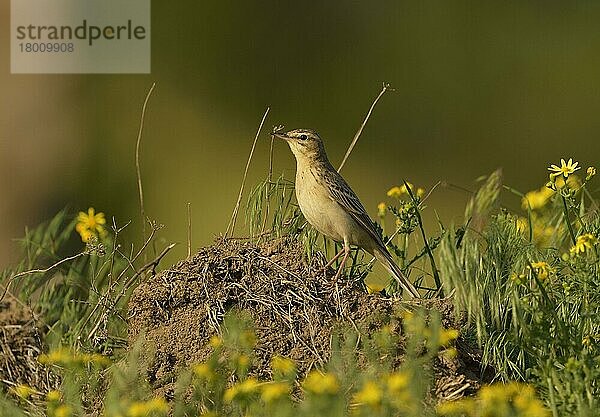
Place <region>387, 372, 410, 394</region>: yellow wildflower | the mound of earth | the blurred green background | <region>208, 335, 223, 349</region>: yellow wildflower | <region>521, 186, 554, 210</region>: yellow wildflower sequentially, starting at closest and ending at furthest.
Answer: <region>387, 372, 410, 394</region>: yellow wildflower, <region>208, 335, 223, 349</region>: yellow wildflower, the mound of earth, <region>521, 186, 554, 210</region>: yellow wildflower, the blurred green background

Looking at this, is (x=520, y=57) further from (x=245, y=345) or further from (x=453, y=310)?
(x=245, y=345)

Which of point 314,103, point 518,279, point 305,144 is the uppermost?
point 314,103

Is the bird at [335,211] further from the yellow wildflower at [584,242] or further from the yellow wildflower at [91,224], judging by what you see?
the yellow wildflower at [91,224]

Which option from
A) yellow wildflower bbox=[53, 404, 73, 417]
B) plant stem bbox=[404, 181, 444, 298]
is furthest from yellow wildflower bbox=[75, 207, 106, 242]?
yellow wildflower bbox=[53, 404, 73, 417]

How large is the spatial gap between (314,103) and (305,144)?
619 cm

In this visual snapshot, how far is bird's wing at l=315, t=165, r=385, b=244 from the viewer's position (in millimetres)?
7047

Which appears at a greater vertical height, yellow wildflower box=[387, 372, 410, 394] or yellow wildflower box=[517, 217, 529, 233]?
yellow wildflower box=[517, 217, 529, 233]

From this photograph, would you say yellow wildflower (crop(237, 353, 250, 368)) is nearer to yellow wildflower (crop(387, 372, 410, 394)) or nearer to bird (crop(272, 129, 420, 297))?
yellow wildflower (crop(387, 372, 410, 394))

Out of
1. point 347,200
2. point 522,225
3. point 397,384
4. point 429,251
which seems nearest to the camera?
point 397,384

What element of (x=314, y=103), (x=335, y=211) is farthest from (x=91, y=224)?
(x=314, y=103)

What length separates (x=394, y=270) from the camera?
22.1 feet

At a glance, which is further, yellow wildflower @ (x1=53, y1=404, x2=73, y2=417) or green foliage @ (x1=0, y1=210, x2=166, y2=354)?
green foliage @ (x1=0, y1=210, x2=166, y2=354)

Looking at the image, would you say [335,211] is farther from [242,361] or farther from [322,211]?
[242,361]

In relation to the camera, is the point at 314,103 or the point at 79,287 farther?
the point at 314,103
